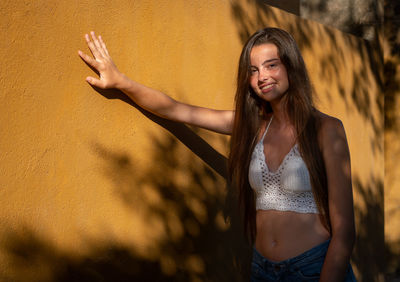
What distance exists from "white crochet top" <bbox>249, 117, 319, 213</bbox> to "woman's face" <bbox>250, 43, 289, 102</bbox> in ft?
1.04

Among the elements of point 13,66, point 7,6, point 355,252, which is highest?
point 7,6

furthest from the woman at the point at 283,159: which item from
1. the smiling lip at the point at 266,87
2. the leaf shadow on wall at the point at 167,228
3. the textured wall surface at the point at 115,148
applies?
the leaf shadow on wall at the point at 167,228

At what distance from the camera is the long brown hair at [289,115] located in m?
2.61

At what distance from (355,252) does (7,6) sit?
3801 mm

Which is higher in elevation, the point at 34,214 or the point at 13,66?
the point at 13,66

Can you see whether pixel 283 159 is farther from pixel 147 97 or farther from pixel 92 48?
pixel 92 48

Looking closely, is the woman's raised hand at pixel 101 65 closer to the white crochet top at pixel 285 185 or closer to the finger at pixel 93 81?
the finger at pixel 93 81

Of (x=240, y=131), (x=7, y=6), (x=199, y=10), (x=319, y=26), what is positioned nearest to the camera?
(x=7, y=6)

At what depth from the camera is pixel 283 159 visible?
106 inches

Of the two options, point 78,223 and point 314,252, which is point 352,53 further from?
point 78,223

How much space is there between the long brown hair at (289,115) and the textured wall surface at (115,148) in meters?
0.42

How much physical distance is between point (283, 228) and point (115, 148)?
3.25 feet

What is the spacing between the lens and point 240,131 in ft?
9.88

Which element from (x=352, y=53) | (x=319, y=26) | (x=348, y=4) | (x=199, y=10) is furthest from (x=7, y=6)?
(x=348, y=4)
